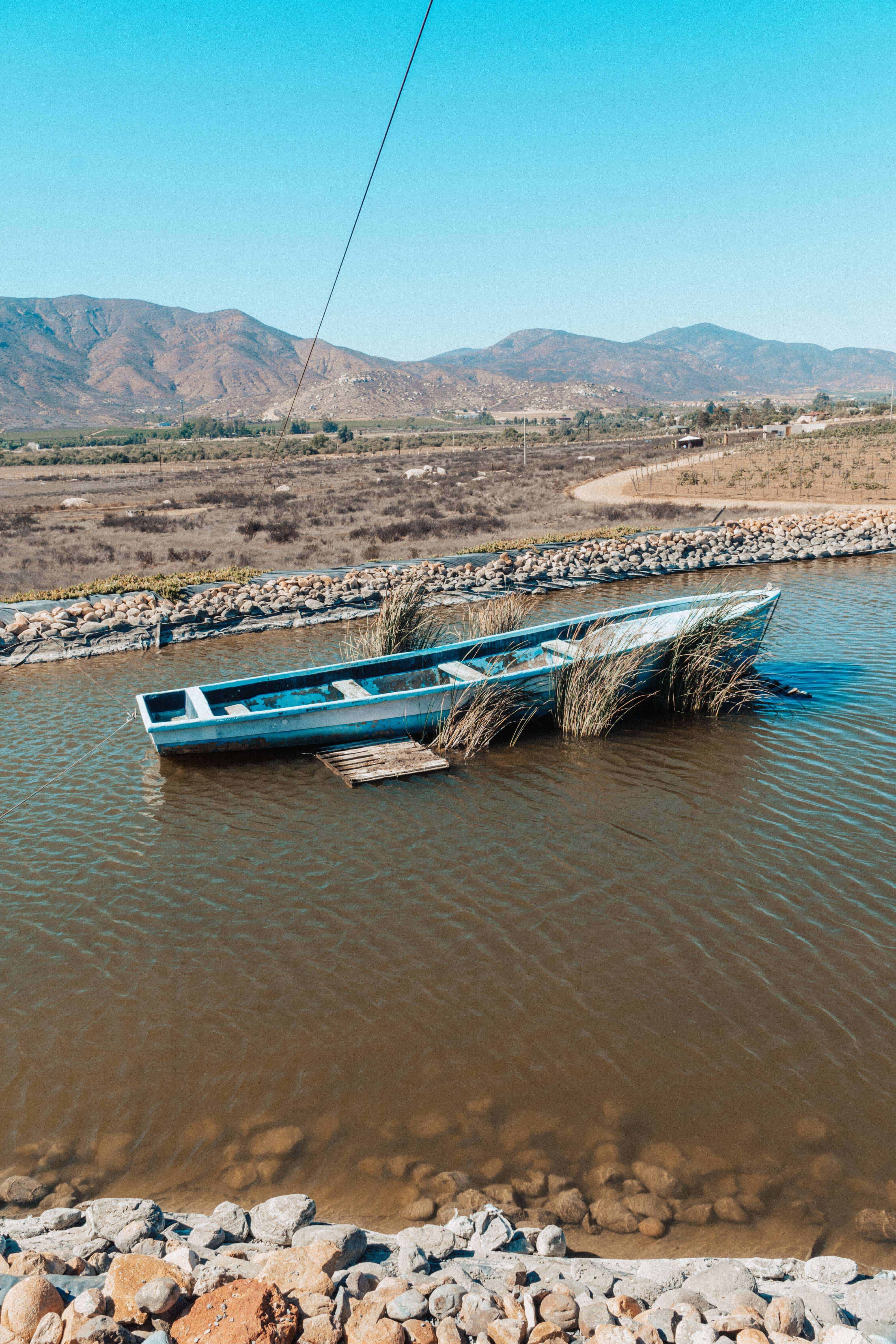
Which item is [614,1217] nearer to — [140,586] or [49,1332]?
[49,1332]

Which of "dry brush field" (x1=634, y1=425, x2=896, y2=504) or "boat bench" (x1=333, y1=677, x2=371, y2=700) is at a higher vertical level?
"dry brush field" (x1=634, y1=425, x2=896, y2=504)

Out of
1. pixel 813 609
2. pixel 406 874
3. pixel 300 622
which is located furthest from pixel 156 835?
pixel 813 609

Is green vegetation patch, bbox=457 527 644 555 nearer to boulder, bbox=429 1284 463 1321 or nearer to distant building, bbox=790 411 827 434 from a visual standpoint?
boulder, bbox=429 1284 463 1321

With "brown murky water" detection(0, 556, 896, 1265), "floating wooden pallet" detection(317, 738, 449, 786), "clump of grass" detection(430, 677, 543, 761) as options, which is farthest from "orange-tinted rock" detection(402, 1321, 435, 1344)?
"clump of grass" detection(430, 677, 543, 761)

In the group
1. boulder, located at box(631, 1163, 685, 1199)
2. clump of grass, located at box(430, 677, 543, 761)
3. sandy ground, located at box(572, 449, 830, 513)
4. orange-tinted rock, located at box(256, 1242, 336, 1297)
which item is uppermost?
sandy ground, located at box(572, 449, 830, 513)

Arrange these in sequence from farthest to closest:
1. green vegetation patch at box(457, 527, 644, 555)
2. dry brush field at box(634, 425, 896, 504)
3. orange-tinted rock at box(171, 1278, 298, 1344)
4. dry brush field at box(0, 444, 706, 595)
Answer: dry brush field at box(634, 425, 896, 504), dry brush field at box(0, 444, 706, 595), green vegetation patch at box(457, 527, 644, 555), orange-tinted rock at box(171, 1278, 298, 1344)

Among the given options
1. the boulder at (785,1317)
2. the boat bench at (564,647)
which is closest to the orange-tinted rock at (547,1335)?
the boulder at (785,1317)

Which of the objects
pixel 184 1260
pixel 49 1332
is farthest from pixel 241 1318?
pixel 49 1332
